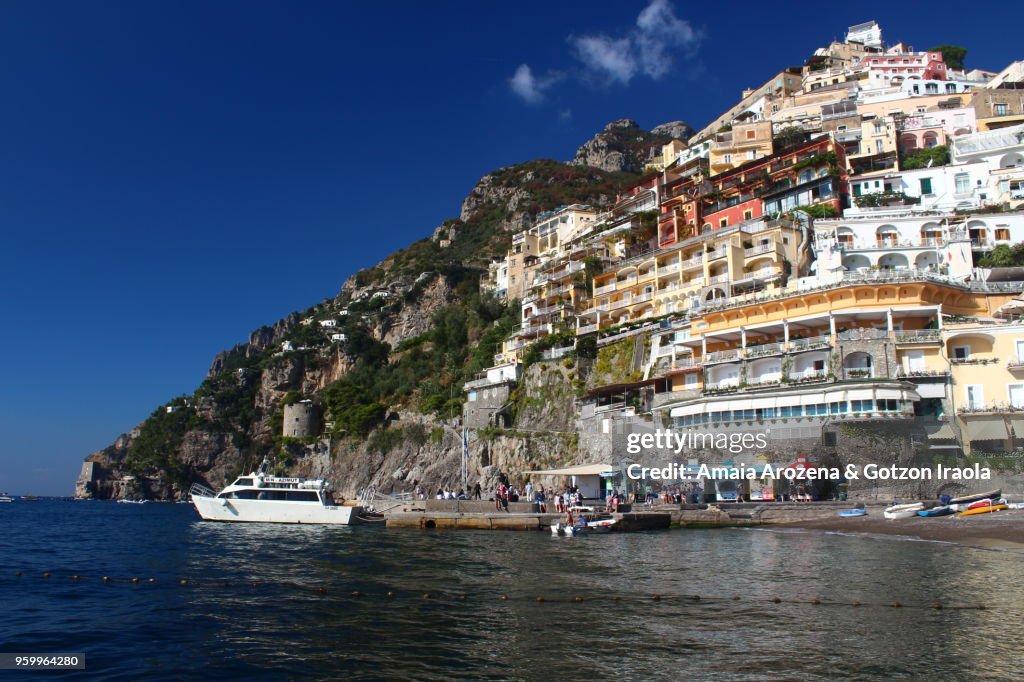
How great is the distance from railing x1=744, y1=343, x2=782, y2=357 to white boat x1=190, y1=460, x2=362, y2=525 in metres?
23.5

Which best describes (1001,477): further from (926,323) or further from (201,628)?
(201,628)

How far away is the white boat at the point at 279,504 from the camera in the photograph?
39531 mm

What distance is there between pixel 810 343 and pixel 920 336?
501cm

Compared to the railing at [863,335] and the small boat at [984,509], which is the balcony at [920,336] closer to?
the railing at [863,335]

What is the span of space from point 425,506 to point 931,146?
2085 inches

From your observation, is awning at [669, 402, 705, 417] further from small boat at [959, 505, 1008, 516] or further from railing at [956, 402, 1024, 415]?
small boat at [959, 505, 1008, 516]

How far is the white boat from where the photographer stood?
39.5m

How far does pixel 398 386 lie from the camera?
3051 inches

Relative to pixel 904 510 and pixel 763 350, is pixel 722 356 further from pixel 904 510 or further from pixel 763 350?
pixel 904 510

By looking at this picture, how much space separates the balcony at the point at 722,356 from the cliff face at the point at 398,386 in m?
10.9

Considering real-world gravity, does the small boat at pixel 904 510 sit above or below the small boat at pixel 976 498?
below

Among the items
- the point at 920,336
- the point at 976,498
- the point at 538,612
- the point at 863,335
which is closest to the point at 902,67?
the point at 920,336

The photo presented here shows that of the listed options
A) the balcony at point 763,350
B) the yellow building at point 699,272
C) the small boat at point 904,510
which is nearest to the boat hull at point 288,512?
the balcony at point 763,350

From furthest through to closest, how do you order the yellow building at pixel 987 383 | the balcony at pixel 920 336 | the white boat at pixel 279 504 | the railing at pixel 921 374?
the white boat at pixel 279 504
the balcony at pixel 920 336
the railing at pixel 921 374
the yellow building at pixel 987 383
